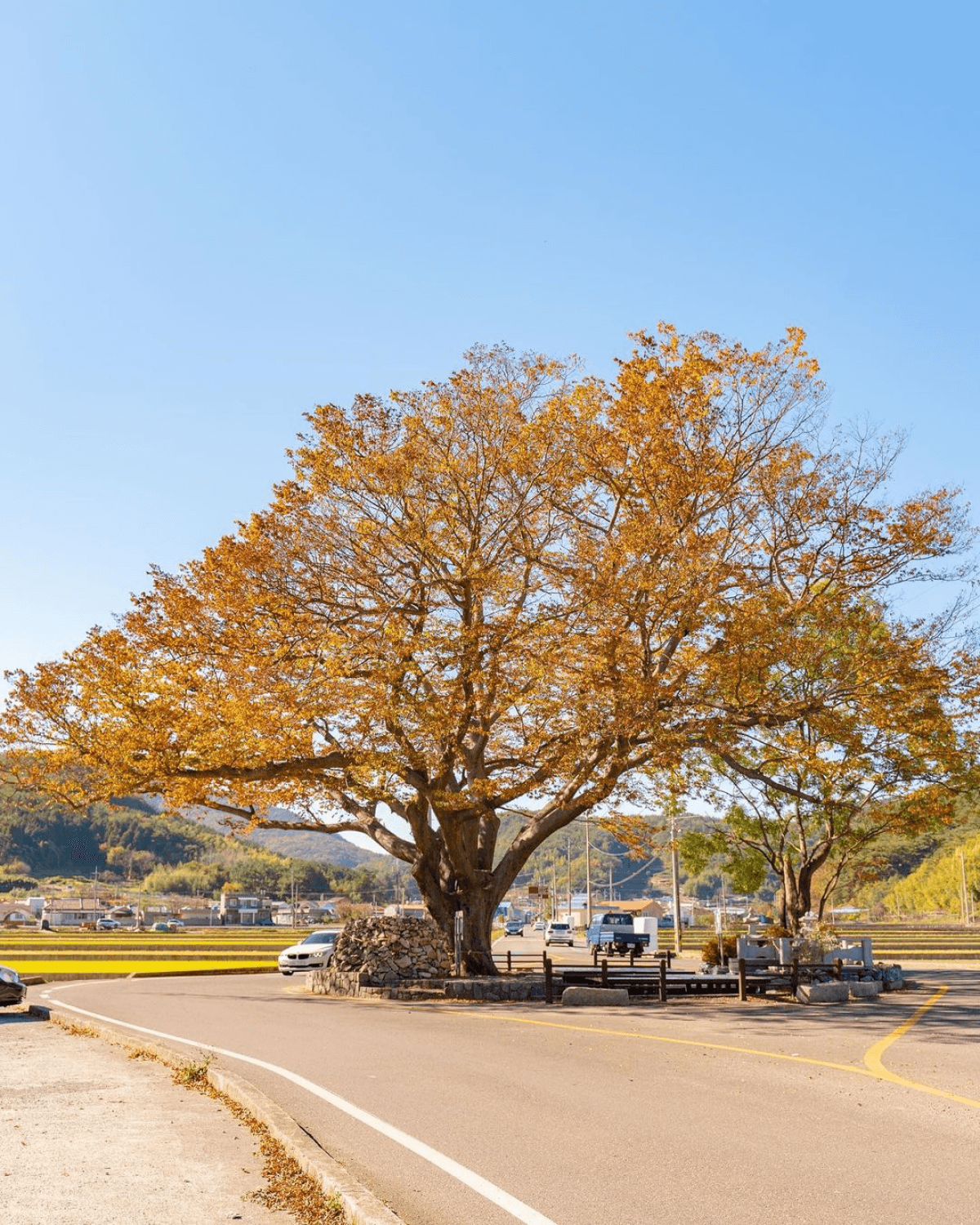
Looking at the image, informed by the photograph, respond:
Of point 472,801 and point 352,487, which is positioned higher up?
point 352,487

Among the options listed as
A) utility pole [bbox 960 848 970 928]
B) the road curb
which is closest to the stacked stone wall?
the road curb

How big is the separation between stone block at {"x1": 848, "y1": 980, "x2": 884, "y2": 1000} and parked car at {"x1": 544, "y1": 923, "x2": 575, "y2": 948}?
40.8 metres

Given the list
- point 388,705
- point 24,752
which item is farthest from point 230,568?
point 24,752

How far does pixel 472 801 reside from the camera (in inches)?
939

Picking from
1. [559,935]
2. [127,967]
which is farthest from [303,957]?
[559,935]

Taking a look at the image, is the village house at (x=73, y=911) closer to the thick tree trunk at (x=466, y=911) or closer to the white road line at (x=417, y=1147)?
the thick tree trunk at (x=466, y=911)

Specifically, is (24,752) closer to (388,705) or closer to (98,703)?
(98,703)

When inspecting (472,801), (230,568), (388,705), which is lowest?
(472,801)

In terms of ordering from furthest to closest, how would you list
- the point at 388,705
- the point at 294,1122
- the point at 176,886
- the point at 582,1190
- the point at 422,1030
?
the point at 176,886 → the point at 388,705 → the point at 422,1030 → the point at 294,1122 → the point at 582,1190

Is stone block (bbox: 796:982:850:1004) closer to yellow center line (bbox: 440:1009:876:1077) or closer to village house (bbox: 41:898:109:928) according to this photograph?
yellow center line (bbox: 440:1009:876:1077)

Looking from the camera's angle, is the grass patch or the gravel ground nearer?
the gravel ground

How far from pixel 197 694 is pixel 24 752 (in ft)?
15.0

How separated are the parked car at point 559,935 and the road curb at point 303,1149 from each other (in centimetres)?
5527

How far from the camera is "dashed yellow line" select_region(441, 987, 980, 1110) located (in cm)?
1072
